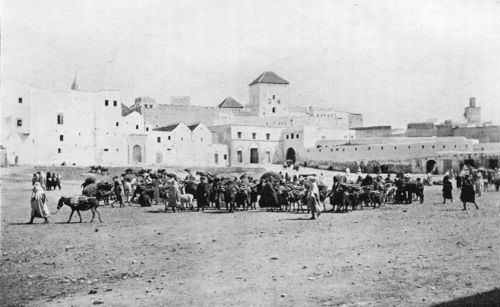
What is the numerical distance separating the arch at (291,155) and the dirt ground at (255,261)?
4490cm

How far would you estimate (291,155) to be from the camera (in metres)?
60.6

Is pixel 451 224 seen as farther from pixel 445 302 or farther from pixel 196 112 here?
pixel 196 112

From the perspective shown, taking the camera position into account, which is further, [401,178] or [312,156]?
[312,156]

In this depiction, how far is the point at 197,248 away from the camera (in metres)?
10.2

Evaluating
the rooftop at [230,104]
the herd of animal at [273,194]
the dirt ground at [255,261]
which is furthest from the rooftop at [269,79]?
the dirt ground at [255,261]

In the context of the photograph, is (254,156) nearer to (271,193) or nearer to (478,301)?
(271,193)

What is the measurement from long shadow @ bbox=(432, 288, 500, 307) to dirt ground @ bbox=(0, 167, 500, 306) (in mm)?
33

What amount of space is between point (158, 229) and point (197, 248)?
306 centimetres

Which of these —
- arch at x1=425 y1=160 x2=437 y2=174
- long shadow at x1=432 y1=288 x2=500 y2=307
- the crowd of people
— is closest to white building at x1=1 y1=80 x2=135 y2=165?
the crowd of people

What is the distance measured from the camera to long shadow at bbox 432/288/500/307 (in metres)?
6.23

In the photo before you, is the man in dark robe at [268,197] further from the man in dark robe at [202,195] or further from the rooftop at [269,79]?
the rooftop at [269,79]

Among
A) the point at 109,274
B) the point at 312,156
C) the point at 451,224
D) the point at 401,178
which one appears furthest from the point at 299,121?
the point at 109,274

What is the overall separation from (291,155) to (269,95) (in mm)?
12048

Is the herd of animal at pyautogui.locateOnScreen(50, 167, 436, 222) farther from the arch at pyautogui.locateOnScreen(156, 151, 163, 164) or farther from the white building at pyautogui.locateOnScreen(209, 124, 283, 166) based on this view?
the white building at pyautogui.locateOnScreen(209, 124, 283, 166)
